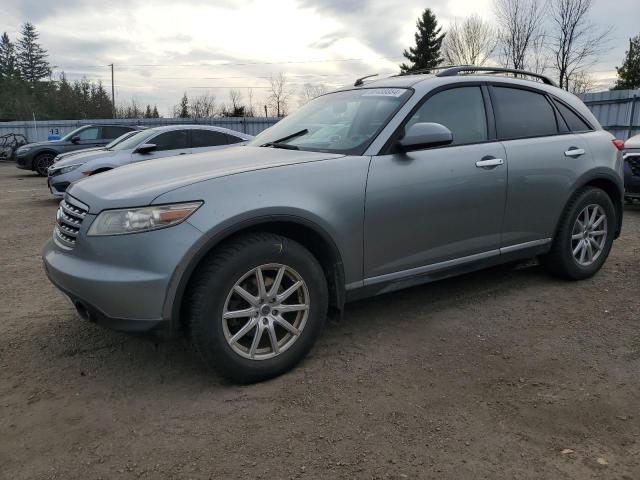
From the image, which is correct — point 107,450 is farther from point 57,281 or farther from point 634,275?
point 634,275

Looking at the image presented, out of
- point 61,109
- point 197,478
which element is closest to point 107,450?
point 197,478

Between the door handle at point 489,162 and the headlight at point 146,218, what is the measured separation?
2.07m

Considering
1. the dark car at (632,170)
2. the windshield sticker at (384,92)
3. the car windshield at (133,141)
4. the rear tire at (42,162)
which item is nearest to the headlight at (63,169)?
the car windshield at (133,141)

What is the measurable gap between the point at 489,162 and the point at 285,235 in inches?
67.0

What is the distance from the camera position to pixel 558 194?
4.30 metres

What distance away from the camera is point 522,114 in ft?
13.9

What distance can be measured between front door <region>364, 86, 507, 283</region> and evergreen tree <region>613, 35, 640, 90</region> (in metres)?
37.1

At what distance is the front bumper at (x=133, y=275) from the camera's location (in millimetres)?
2615

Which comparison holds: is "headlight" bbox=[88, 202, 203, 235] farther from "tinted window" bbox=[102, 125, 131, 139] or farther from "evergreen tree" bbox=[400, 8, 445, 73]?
"evergreen tree" bbox=[400, 8, 445, 73]

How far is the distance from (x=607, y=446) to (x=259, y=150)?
8.77 feet

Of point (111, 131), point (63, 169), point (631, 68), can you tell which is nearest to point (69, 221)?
point (63, 169)

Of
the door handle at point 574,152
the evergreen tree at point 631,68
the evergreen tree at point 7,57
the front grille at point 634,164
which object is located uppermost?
the evergreen tree at point 7,57

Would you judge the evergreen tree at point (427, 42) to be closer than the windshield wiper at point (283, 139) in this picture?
No

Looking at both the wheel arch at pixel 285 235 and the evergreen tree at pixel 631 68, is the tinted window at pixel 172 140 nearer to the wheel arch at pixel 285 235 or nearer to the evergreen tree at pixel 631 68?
the wheel arch at pixel 285 235
